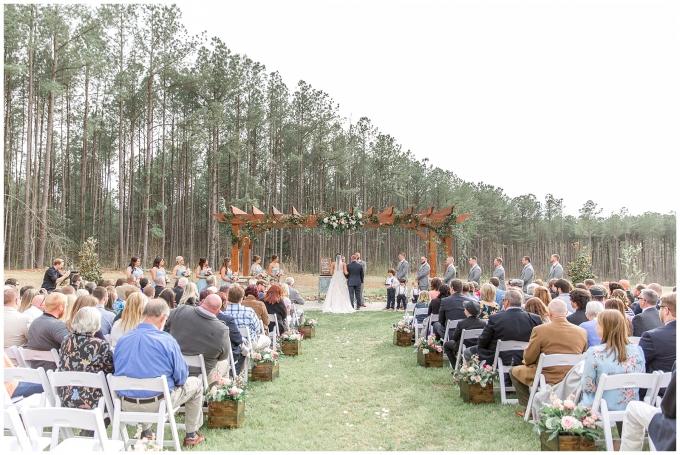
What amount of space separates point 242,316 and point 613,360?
421 centimetres

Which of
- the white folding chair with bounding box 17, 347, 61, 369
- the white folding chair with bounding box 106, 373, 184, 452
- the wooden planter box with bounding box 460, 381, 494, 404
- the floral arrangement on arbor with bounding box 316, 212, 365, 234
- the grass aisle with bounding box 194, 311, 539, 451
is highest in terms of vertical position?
the floral arrangement on arbor with bounding box 316, 212, 365, 234

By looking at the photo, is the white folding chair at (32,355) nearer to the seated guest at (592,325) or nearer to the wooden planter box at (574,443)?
the wooden planter box at (574,443)

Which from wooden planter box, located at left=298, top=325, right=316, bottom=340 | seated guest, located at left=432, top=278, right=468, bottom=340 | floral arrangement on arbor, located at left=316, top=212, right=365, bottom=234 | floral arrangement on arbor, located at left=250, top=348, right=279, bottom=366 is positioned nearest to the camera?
floral arrangement on arbor, located at left=250, top=348, right=279, bottom=366

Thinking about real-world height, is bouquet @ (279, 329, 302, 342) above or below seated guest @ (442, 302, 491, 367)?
below

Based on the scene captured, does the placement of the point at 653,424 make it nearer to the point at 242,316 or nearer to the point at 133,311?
the point at 133,311

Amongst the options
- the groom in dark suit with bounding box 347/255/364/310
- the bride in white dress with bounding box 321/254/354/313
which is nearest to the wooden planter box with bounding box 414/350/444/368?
the bride in white dress with bounding box 321/254/354/313

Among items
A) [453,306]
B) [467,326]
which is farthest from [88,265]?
[467,326]

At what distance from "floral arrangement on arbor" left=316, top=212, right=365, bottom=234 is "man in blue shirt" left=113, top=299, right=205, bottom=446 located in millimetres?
10942

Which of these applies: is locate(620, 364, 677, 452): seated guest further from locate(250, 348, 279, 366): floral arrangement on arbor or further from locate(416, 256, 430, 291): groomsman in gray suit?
locate(416, 256, 430, 291): groomsman in gray suit

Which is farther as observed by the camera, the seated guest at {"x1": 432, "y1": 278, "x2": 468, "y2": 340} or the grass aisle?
the seated guest at {"x1": 432, "y1": 278, "x2": 468, "y2": 340}

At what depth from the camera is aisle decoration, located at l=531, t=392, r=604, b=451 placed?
11.3 feet

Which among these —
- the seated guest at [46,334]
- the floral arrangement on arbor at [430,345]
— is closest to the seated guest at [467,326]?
the floral arrangement on arbor at [430,345]

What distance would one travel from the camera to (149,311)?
373 cm

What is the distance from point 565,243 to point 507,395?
1886 inches
